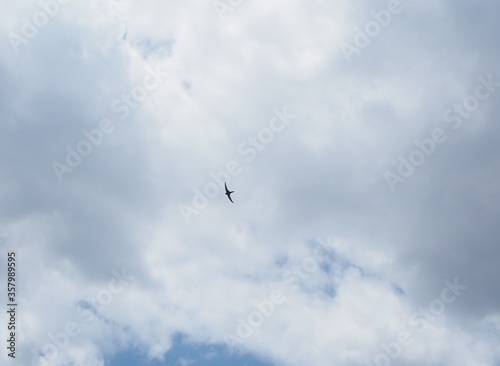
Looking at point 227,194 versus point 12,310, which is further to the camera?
point 227,194

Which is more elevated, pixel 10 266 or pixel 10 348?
pixel 10 266

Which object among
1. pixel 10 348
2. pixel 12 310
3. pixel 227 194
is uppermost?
pixel 227 194

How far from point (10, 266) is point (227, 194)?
74821mm

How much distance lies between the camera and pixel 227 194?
164 metres

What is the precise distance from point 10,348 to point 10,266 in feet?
51.5

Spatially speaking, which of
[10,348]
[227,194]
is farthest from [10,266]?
[227,194]

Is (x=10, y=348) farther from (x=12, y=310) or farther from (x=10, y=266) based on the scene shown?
(x=10, y=266)

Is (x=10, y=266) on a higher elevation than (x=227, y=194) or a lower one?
lower

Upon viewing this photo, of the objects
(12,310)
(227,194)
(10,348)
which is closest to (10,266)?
(12,310)

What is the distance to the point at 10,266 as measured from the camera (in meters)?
102

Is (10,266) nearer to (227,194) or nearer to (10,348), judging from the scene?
(10,348)

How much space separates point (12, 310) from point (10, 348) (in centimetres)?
725

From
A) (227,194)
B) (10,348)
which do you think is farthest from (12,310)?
(227,194)

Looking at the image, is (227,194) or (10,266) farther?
(227,194)
